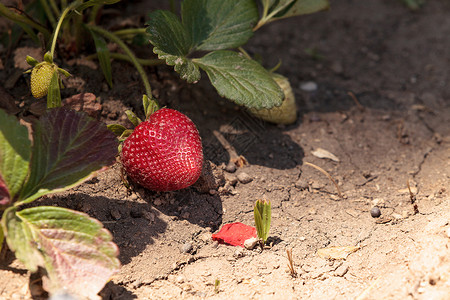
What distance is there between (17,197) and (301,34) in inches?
80.4

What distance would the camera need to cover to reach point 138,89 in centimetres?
209

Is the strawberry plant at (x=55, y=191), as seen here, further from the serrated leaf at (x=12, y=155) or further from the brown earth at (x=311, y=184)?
the brown earth at (x=311, y=184)

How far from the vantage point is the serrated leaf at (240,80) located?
183 cm

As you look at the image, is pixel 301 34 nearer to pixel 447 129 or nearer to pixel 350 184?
pixel 447 129

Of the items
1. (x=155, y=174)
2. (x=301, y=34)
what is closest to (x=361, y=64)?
(x=301, y=34)

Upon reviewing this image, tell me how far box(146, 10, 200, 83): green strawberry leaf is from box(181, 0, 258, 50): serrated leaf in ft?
0.31

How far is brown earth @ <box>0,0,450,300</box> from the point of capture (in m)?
1.50

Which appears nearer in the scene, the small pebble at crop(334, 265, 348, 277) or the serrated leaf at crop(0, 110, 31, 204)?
the serrated leaf at crop(0, 110, 31, 204)

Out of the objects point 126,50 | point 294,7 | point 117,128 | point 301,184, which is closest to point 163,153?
point 117,128

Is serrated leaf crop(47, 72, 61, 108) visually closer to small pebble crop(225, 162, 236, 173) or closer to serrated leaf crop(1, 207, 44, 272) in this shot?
serrated leaf crop(1, 207, 44, 272)

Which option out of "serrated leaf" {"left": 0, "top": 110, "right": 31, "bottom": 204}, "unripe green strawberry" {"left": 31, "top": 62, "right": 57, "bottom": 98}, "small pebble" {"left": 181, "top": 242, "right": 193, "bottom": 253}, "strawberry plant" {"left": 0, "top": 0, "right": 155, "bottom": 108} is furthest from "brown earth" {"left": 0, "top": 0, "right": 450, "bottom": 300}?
"unripe green strawberry" {"left": 31, "top": 62, "right": 57, "bottom": 98}

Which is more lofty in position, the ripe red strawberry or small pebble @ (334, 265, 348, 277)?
the ripe red strawberry

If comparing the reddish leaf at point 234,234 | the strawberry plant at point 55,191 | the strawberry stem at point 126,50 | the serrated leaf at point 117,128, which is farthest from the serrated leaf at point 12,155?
the reddish leaf at point 234,234

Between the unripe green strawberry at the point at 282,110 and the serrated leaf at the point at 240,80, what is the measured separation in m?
0.29
